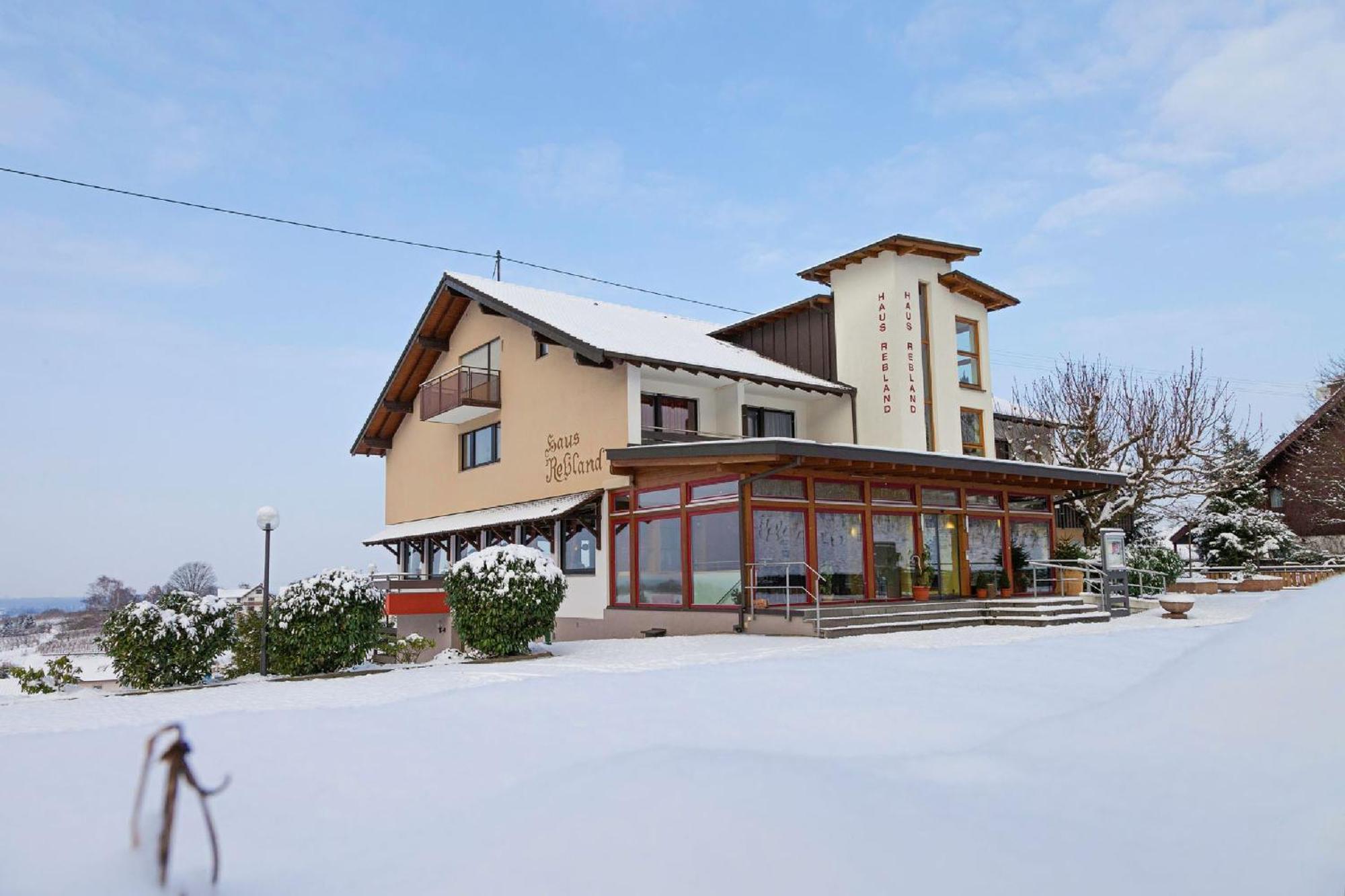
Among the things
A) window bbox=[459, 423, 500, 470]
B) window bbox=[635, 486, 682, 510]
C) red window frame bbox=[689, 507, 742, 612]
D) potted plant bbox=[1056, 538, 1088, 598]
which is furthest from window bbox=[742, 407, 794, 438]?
potted plant bbox=[1056, 538, 1088, 598]

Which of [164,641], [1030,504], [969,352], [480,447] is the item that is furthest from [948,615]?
[480,447]

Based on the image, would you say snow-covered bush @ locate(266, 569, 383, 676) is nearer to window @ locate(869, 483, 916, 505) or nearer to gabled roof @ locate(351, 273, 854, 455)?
gabled roof @ locate(351, 273, 854, 455)

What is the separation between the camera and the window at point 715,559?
1659 centimetres

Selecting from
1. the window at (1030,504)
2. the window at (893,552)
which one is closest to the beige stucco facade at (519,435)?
the window at (893,552)

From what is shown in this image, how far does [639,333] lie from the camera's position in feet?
75.7

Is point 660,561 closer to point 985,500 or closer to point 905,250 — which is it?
point 985,500

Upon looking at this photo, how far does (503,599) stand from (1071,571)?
16171 millimetres

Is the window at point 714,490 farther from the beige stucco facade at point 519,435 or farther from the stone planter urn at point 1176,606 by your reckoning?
the stone planter urn at point 1176,606

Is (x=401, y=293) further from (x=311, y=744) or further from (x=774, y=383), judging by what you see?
(x=311, y=744)

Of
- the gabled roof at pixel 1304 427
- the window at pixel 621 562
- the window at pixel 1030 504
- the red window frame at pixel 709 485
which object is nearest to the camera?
the red window frame at pixel 709 485

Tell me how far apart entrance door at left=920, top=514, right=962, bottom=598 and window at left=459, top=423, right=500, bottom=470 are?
11.7m

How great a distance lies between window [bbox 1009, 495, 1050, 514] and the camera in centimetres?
2125

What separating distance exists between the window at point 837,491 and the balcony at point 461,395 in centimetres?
1042

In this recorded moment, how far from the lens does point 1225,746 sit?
3068 millimetres
